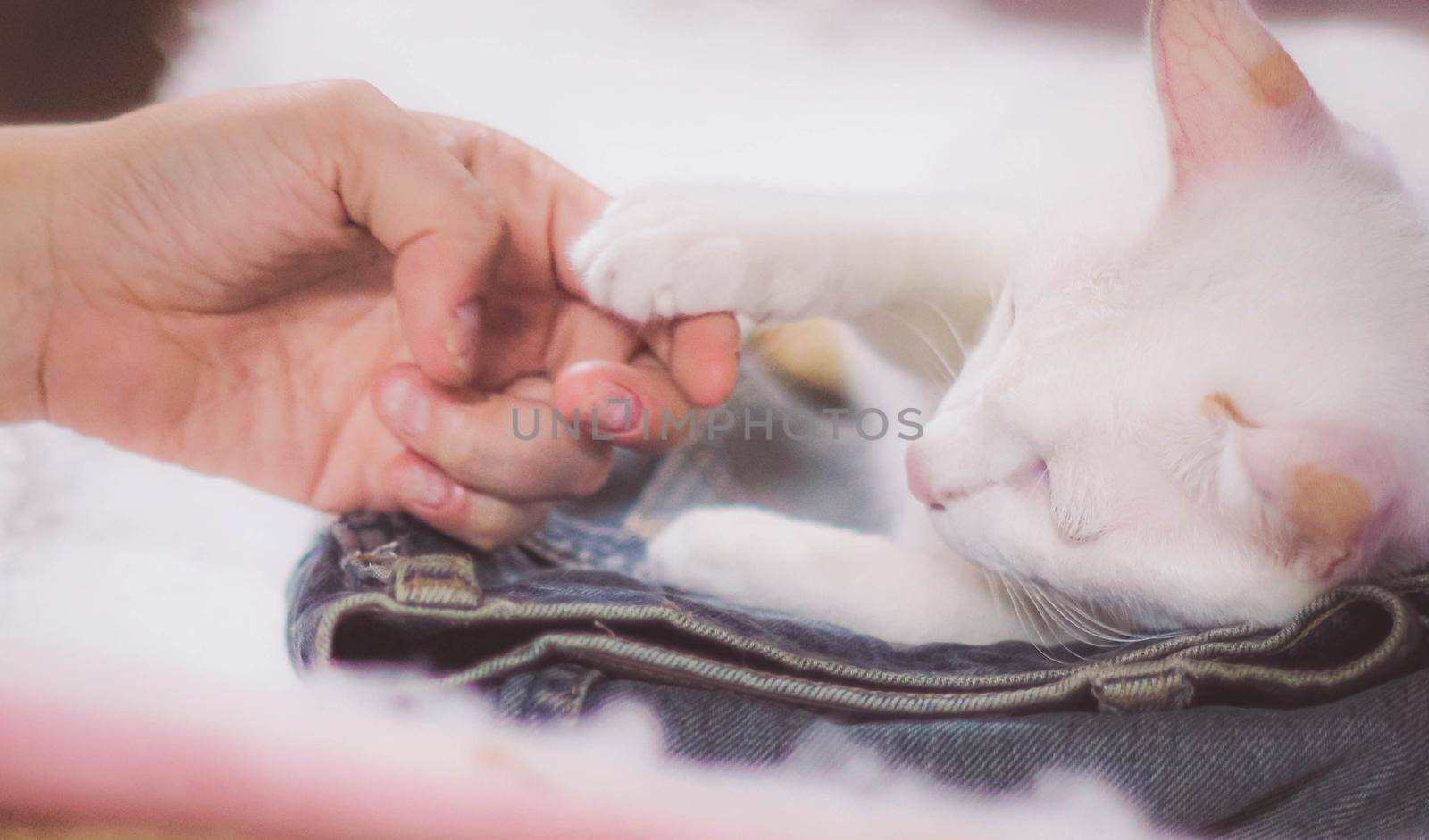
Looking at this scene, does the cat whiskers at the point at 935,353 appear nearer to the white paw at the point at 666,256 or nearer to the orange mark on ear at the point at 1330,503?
the white paw at the point at 666,256

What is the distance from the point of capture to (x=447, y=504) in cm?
61

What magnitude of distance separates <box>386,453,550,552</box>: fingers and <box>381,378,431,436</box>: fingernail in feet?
0.10

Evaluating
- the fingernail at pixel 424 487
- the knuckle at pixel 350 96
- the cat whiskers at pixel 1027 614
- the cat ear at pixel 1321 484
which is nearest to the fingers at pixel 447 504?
the fingernail at pixel 424 487

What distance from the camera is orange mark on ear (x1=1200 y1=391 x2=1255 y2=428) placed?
0.45 metres

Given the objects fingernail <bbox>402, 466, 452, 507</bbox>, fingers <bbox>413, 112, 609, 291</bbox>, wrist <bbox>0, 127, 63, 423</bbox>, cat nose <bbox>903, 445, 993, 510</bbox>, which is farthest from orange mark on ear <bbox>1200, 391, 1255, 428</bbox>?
wrist <bbox>0, 127, 63, 423</bbox>

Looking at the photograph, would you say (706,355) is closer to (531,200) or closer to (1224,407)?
(531,200)

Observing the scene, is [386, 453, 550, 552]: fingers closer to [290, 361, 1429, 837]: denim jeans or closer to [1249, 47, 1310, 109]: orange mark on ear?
[290, 361, 1429, 837]: denim jeans

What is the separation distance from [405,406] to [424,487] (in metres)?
0.06

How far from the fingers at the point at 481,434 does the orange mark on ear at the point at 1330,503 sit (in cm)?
41

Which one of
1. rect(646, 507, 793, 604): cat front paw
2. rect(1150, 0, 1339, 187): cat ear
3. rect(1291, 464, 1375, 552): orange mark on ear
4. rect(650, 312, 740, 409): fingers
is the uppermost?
rect(1150, 0, 1339, 187): cat ear

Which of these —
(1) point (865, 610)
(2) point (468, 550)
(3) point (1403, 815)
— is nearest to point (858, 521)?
(1) point (865, 610)

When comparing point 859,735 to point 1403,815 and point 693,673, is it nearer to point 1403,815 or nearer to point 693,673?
point 693,673

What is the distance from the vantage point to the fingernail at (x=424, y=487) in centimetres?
61

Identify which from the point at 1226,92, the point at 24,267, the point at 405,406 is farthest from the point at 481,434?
the point at 1226,92
